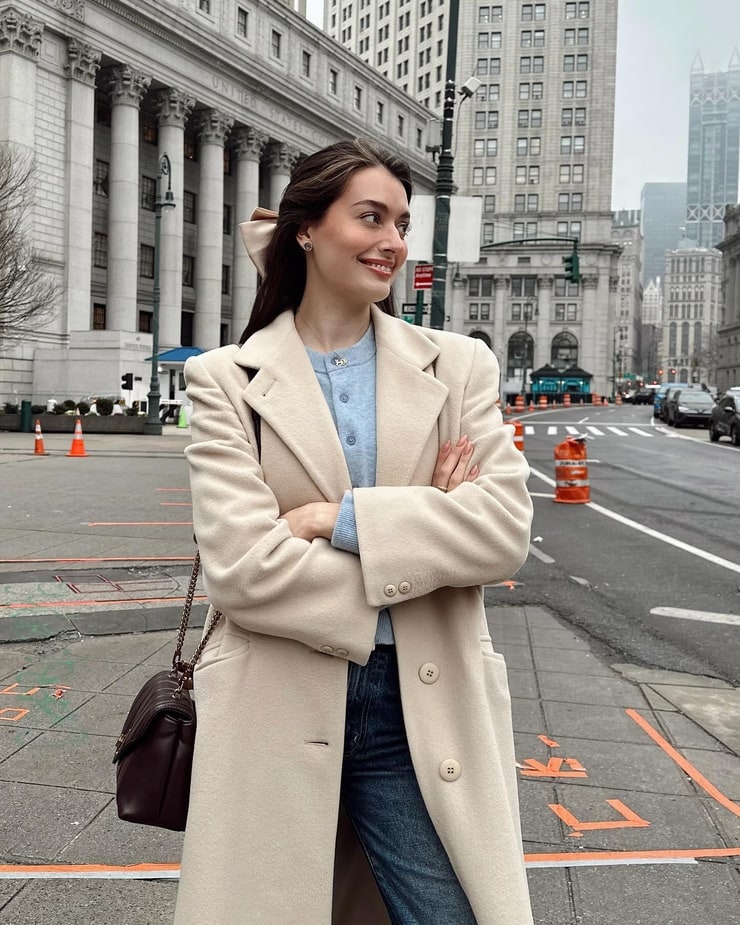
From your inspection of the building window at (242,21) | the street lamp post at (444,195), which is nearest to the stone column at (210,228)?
the building window at (242,21)

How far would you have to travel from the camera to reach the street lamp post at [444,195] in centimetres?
1547

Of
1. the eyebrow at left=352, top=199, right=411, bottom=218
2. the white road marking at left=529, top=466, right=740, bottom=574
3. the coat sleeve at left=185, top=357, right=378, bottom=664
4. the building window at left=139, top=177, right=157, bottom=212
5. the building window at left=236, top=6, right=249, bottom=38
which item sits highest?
the building window at left=236, top=6, right=249, bottom=38

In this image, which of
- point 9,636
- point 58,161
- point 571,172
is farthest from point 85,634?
point 571,172

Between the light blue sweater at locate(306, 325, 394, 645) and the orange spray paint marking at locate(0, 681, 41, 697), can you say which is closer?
the light blue sweater at locate(306, 325, 394, 645)

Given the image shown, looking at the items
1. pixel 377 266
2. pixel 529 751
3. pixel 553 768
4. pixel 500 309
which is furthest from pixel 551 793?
pixel 500 309

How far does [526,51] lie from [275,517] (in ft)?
394

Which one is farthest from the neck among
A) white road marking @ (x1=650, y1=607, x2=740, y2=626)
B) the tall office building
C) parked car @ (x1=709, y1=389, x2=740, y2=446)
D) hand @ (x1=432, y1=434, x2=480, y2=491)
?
the tall office building

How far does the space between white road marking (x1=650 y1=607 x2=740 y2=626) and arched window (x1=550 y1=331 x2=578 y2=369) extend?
105 meters

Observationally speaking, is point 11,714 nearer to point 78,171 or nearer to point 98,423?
point 98,423

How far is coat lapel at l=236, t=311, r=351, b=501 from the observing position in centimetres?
191

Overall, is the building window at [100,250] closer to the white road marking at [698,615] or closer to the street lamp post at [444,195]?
the street lamp post at [444,195]

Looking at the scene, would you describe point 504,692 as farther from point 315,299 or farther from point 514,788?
point 315,299

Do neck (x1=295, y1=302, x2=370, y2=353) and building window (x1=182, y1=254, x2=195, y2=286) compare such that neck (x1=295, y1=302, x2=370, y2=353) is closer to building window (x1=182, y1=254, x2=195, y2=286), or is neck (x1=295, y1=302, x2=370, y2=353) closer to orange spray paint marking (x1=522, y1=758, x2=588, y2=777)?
orange spray paint marking (x1=522, y1=758, x2=588, y2=777)

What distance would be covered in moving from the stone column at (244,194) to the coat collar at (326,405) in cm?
5434
